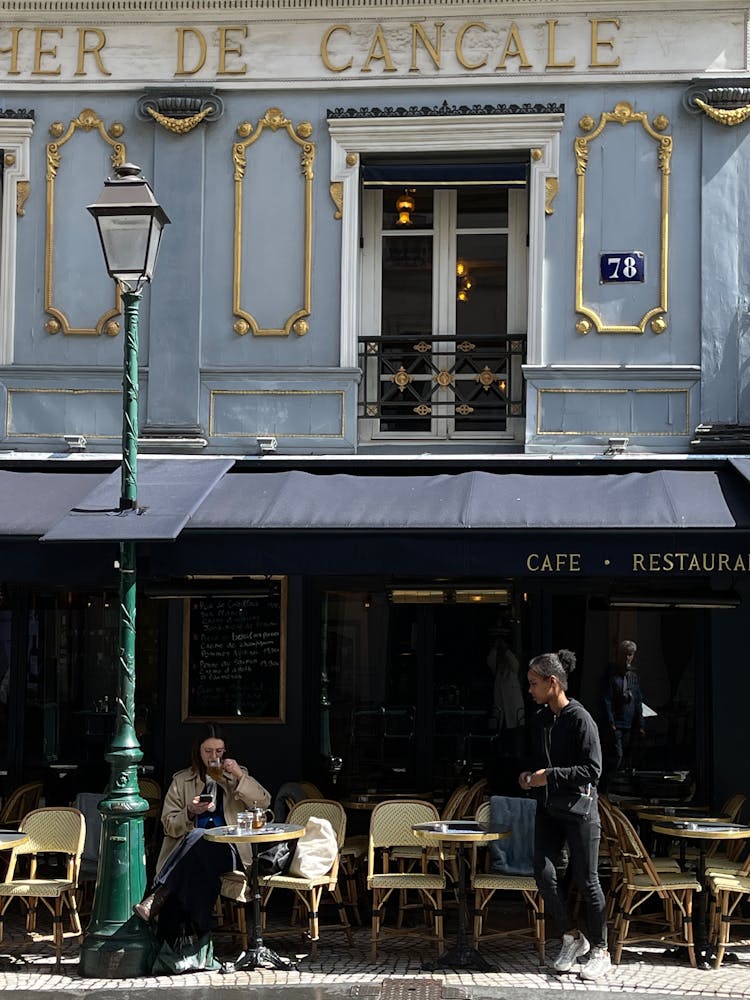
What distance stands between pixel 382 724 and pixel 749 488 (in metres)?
3.55

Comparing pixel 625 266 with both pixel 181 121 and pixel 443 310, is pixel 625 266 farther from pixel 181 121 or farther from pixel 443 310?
pixel 181 121

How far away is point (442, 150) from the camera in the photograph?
1137 cm

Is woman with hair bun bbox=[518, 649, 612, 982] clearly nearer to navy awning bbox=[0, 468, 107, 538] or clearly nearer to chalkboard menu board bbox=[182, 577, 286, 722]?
chalkboard menu board bbox=[182, 577, 286, 722]

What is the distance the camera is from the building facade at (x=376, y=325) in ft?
36.4

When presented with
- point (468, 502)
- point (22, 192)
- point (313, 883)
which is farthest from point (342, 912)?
point (22, 192)

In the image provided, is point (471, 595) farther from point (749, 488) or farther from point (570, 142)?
point (570, 142)

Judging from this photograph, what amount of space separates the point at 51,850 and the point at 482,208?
586 centimetres

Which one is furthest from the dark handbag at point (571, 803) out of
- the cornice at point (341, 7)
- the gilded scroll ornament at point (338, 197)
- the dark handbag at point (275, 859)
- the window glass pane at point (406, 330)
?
the cornice at point (341, 7)

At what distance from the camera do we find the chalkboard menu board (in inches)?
461

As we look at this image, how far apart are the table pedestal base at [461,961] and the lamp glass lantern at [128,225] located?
455 cm

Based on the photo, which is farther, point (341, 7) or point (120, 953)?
point (341, 7)

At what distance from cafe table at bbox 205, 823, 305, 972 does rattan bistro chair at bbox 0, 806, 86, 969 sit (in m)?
1.11

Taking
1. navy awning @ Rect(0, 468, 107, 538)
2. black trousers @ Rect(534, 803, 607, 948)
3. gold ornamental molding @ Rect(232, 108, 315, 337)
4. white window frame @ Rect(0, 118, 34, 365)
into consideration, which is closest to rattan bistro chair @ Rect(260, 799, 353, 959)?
black trousers @ Rect(534, 803, 607, 948)

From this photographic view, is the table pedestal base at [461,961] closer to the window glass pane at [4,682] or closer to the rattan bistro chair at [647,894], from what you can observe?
the rattan bistro chair at [647,894]
